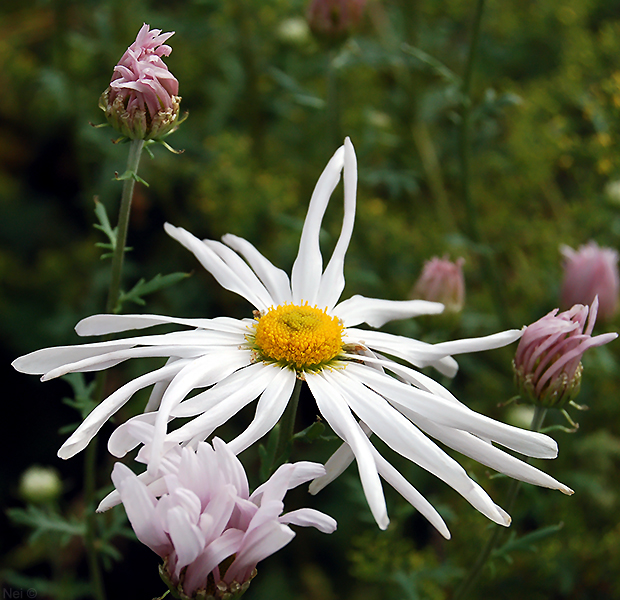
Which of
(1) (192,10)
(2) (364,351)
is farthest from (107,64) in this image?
(2) (364,351)

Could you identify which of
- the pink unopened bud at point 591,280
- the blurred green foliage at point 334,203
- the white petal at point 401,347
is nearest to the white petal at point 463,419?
the white petal at point 401,347

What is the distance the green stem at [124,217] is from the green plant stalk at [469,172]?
0.92 metres

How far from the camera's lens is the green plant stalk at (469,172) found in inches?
68.6

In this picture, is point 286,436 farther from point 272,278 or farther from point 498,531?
point 498,531

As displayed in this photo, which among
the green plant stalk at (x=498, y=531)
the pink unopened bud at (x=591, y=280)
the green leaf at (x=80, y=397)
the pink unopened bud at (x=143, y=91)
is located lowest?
the green plant stalk at (x=498, y=531)

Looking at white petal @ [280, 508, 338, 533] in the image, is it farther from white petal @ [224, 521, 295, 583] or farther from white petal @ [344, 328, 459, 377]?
white petal @ [344, 328, 459, 377]

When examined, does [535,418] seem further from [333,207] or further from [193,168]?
[193,168]

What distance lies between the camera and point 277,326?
1.05 metres

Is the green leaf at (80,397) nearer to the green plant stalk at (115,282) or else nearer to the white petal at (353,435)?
the green plant stalk at (115,282)

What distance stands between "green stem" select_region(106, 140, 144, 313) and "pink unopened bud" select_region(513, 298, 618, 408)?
0.61 meters

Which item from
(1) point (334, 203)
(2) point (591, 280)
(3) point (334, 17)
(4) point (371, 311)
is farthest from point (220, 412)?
(1) point (334, 203)

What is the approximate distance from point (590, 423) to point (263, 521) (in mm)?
1572

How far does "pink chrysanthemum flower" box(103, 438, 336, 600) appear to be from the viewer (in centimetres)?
77

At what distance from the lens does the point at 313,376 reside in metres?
1.00
